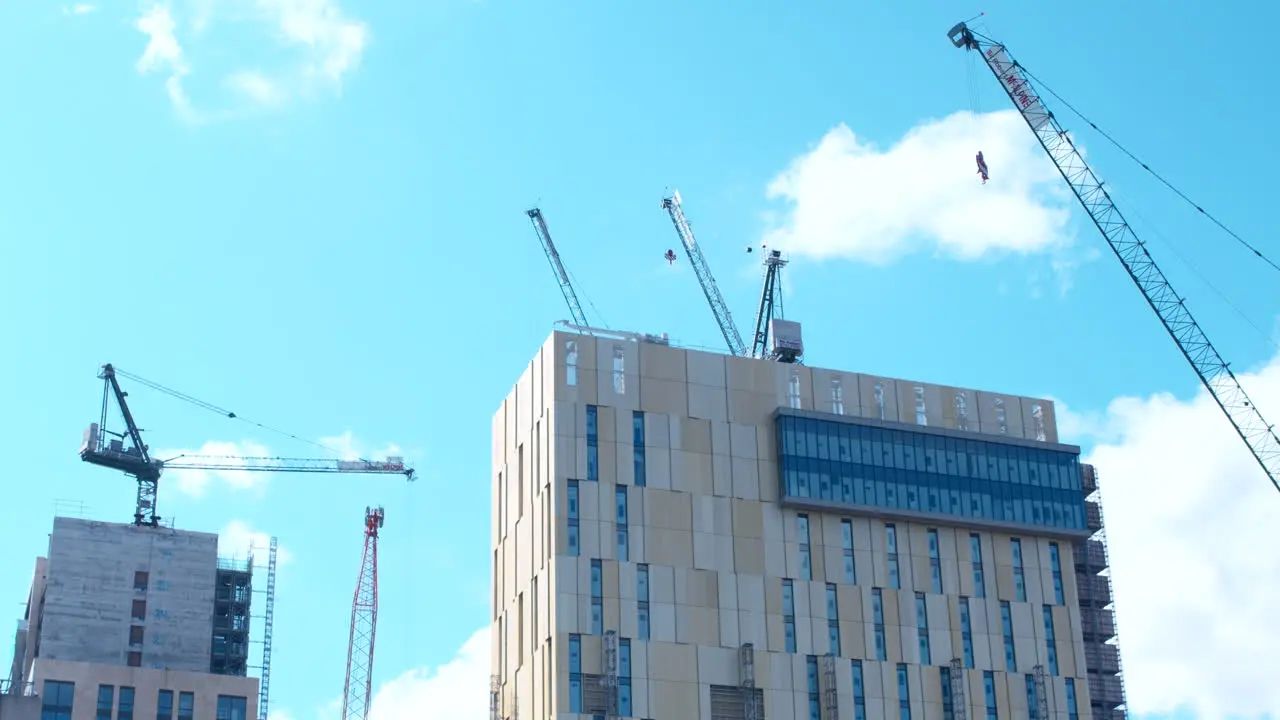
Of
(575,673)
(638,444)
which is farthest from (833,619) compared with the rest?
(575,673)

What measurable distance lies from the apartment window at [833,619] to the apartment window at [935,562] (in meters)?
10.5

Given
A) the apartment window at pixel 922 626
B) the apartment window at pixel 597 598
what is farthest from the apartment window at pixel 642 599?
the apartment window at pixel 922 626

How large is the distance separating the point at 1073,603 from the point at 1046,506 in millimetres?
9547

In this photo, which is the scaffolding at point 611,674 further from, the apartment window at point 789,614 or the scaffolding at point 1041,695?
the scaffolding at point 1041,695

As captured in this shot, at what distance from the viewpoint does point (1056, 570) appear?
181 metres

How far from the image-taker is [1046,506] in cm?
18188

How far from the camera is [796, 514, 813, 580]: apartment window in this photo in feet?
557

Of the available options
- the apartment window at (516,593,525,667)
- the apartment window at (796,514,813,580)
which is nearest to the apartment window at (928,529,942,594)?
the apartment window at (796,514,813,580)

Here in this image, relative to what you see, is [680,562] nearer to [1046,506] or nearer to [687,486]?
[687,486]

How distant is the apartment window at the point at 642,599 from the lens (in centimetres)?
16075

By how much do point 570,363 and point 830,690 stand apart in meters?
36.8

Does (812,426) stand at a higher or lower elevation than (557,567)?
higher

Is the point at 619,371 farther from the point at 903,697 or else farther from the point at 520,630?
the point at 903,697

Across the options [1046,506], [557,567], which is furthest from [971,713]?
[557,567]
